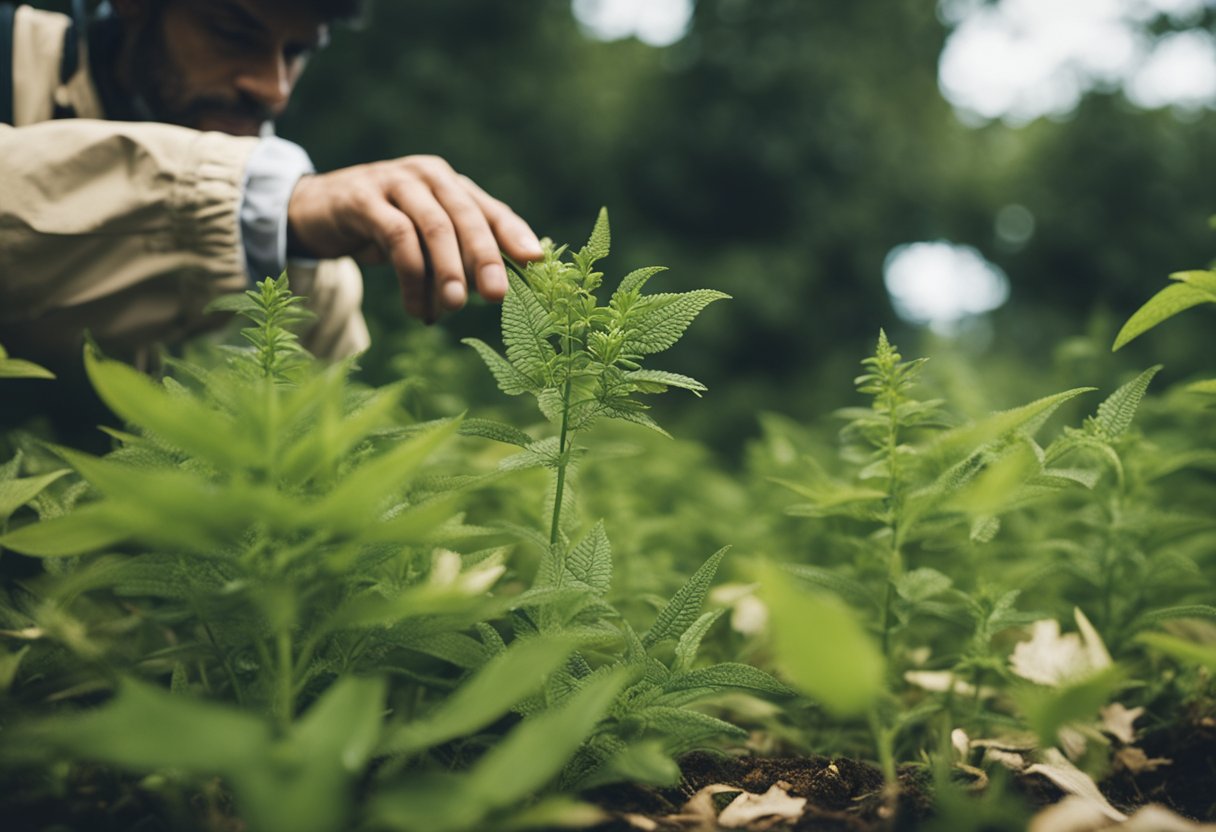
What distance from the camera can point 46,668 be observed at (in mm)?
1133

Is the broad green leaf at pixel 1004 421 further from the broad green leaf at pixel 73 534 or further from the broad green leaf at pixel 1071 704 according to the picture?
the broad green leaf at pixel 73 534

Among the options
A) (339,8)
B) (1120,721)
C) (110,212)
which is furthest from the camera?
(339,8)

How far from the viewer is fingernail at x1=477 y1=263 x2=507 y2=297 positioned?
1.37m

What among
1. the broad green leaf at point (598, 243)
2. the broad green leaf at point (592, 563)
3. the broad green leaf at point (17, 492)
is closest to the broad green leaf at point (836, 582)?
the broad green leaf at point (592, 563)

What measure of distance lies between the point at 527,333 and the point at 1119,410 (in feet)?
3.12

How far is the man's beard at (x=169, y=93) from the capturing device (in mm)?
2629

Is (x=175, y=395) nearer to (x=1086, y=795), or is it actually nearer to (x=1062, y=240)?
(x=1086, y=795)

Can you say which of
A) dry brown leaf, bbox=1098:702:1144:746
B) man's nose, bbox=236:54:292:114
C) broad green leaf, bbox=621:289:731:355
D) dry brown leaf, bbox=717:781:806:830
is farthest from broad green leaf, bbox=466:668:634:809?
man's nose, bbox=236:54:292:114

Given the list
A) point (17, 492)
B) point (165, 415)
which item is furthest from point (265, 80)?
point (165, 415)

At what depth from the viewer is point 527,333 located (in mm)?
1204

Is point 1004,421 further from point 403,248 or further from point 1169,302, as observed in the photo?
point 403,248

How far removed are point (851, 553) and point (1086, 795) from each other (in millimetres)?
768

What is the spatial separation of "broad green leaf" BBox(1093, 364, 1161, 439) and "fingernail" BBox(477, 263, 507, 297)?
0.99 m

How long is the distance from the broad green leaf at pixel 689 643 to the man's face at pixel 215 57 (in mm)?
2322
